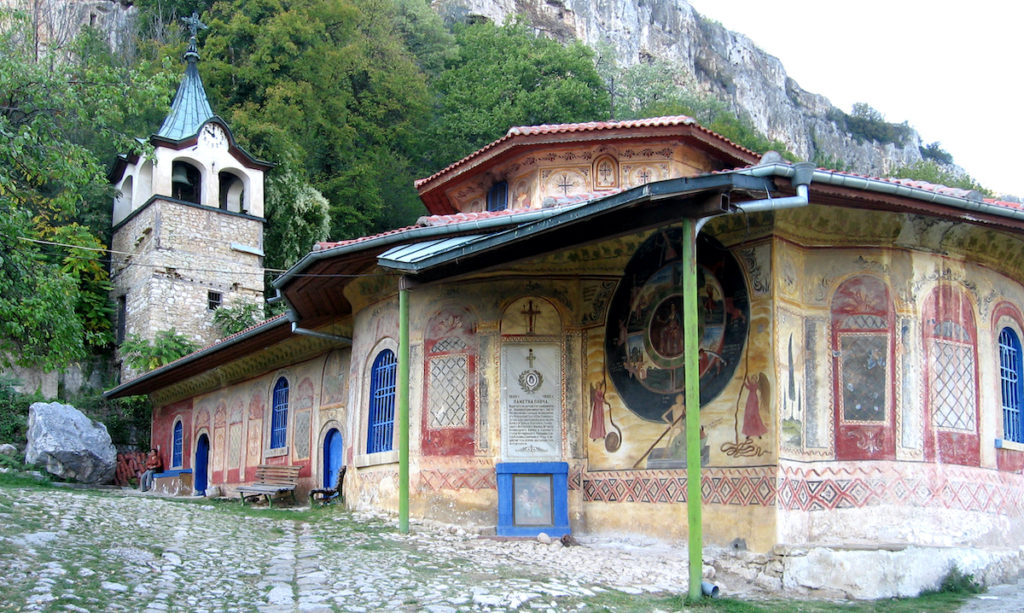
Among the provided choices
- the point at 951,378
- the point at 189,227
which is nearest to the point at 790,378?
the point at 951,378

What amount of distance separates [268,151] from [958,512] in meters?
27.6

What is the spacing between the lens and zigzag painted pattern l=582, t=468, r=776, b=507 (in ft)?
34.5

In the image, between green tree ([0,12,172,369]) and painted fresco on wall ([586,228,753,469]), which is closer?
green tree ([0,12,172,369])

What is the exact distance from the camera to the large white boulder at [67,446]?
20672 mm

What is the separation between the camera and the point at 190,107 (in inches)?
1246

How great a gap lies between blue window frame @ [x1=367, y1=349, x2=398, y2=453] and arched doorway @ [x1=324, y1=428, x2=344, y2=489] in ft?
9.74

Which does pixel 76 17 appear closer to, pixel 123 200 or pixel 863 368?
pixel 123 200

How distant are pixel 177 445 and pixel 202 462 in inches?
74.7

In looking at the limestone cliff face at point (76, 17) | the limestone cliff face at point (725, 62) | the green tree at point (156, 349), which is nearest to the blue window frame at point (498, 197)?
the green tree at point (156, 349)

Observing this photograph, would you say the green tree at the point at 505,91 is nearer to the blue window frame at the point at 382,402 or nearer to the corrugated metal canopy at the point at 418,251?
the blue window frame at the point at 382,402

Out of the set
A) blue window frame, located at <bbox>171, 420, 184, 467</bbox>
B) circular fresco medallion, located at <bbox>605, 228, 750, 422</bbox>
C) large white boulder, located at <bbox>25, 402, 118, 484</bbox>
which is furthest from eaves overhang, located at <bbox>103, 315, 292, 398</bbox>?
circular fresco medallion, located at <bbox>605, 228, 750, 422</bbox>

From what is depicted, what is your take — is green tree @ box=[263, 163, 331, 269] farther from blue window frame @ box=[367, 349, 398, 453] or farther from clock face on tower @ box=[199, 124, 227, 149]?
blue window frame @ box=[367, 349, 398, 453]

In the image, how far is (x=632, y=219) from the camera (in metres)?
9.93

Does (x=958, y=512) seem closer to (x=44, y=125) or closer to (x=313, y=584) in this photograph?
(x=313, y=584)
